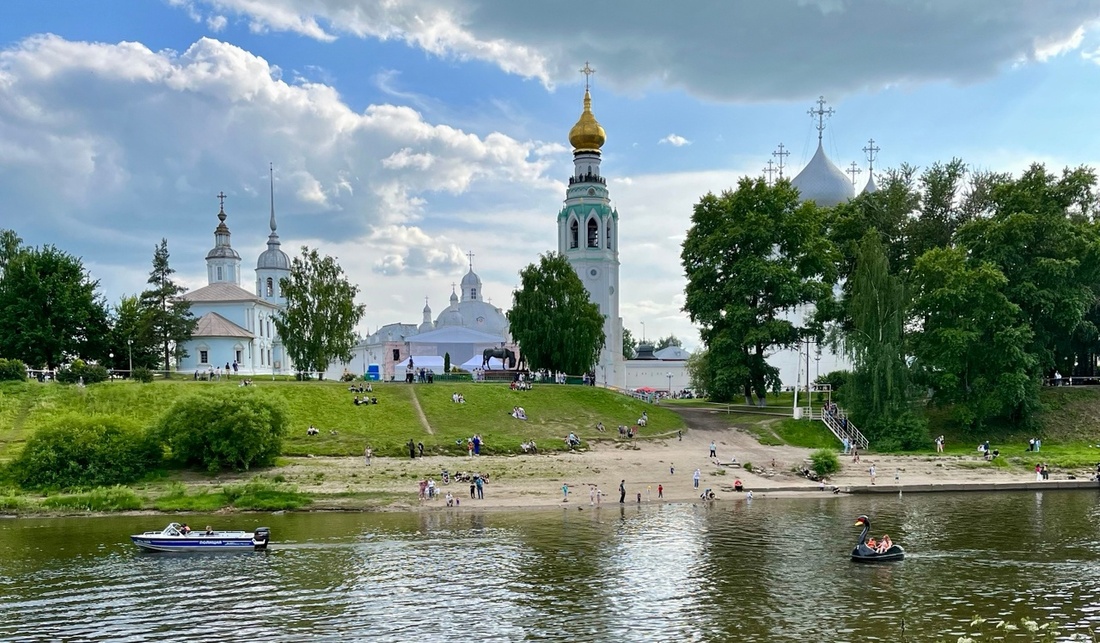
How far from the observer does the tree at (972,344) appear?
4819cm

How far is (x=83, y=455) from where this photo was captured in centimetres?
3694

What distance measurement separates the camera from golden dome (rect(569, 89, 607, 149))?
2987 inches

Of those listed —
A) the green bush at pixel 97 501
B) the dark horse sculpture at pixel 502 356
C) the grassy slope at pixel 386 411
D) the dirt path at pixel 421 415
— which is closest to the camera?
the green bush at pixel 97 501

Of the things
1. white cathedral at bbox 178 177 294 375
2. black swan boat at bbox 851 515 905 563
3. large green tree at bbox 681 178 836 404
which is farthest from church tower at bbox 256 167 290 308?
black swan boat at bbox 851 515 905 563

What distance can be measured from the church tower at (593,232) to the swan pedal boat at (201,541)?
48881mm

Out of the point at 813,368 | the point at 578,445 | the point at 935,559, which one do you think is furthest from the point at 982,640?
the point at 813,368

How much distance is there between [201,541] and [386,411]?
20523mm

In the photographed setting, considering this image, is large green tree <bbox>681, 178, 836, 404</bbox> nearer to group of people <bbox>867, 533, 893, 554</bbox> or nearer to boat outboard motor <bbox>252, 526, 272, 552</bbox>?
group of people <bbox>867, 533, 893, 554</bbox>

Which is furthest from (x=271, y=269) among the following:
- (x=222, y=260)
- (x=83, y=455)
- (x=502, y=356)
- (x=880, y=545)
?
(x=880, y=545)

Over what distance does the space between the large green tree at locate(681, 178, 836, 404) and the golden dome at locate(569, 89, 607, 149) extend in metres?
20.5

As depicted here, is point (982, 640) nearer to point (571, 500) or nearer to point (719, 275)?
point (571, 500)

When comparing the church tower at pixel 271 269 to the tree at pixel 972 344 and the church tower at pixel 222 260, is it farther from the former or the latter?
the tree at pixel 972 344

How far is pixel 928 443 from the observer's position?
4709cm

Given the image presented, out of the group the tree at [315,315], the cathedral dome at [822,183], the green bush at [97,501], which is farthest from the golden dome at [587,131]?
the green bush at [97,501]
